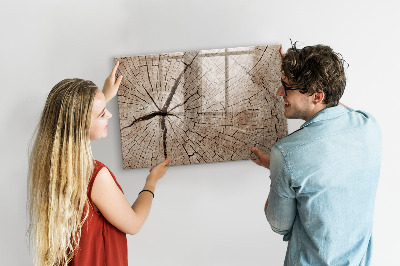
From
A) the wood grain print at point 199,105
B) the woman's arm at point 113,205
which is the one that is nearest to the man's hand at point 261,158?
the wood grain print at point 199,105

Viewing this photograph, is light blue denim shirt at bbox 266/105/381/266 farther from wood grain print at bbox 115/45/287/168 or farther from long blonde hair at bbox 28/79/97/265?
long blonde hair at bbox 28/79/97/265

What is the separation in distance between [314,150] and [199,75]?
0.76 meters

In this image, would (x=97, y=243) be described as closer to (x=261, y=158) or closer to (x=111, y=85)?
(x=111, y=85)

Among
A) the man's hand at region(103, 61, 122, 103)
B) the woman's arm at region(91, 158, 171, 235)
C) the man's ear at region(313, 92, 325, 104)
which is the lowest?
the woman's arm at region(91, 158, 171, 235)

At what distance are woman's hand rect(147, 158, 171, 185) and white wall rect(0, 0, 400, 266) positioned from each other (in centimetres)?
8

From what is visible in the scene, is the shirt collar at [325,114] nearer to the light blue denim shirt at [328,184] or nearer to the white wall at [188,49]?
the light blue denim shirt at [328,184]

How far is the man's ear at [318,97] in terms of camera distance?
1.36 m

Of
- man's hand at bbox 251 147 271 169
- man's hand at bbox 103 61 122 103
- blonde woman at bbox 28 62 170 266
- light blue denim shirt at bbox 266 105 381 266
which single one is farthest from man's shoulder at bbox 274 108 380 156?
man's hand at bbox 103 61 122 103

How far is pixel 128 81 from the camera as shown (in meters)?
1.82

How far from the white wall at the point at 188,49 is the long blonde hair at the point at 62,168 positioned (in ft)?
1.83

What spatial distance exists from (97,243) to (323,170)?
33.5 inches

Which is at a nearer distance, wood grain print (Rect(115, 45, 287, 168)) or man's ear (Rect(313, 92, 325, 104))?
man's ear (Rect(313, 92, 325, 104))

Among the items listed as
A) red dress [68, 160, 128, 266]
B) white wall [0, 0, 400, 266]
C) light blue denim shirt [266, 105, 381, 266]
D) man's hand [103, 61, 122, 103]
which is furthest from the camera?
white wall [0, 0, 400, 266]

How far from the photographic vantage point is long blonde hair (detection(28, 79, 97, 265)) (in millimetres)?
1282
